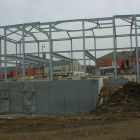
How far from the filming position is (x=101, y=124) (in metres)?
12.4

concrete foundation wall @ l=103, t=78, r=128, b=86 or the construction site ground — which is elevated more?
concrete foundation wall @ l=103, t=78, r=128, b=86

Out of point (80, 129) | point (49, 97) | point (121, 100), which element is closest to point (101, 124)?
point (80, 129)

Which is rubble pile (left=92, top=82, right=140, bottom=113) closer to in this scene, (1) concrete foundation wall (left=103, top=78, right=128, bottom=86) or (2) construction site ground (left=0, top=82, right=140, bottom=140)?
(2) construction site ground (left=0, top=82, right=140, bottom=140)

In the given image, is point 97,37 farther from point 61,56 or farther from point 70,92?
point 70,92

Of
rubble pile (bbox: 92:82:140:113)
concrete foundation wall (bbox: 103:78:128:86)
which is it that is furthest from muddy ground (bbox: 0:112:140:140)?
concrete foundation wall (bbox: 103:78:128:86)

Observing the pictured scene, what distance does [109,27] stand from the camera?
22.5 meters

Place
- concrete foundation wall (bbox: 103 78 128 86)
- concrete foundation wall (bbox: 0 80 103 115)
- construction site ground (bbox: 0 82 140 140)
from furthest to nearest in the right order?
concrete foundation wall (bbox: 103 78 128 86) < concrete foundation wall (bbox: 0 80 103 115) < construction site ground (bbox: 0 82 140 140)

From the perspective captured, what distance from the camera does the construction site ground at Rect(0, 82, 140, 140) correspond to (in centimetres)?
1010

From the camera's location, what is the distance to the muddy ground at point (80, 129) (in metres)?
9.91

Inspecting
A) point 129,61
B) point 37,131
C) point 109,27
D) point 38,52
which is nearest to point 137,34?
point 109,27

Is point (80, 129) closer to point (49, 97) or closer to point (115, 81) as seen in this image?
point (49, 97)

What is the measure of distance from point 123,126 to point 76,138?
8.68ft

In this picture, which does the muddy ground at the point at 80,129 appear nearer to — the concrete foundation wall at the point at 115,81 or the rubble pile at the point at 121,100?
the rubble pile at the point at 121,100

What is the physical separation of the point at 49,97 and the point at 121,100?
4706mm
